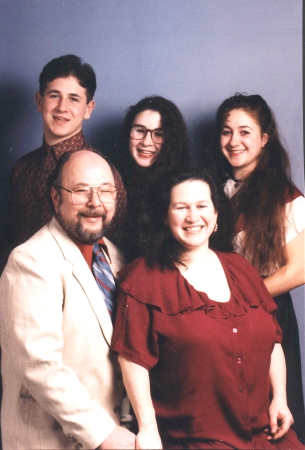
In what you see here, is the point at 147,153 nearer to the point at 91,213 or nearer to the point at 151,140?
the point at 151,140

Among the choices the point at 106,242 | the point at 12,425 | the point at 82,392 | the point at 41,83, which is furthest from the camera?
the point at 41,83

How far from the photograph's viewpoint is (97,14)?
2.78m

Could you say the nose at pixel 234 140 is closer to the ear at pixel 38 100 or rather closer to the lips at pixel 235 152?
the lips at pixel 235 152

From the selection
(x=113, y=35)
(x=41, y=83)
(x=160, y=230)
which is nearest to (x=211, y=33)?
(x=113, y=35)

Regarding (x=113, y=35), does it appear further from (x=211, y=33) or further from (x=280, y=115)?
(x=280, y=115)

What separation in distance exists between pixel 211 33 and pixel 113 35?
47cm

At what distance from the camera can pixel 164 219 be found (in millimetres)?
2352

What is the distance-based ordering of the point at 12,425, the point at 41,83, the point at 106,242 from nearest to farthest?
the point at 12,425 → the point at 106,242 → the point at 41,83

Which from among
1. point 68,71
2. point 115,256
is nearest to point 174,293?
point 115,256

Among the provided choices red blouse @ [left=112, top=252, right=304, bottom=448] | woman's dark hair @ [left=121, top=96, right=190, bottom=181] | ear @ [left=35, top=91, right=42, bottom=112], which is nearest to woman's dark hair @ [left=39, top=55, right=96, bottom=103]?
ear @ [left=35, top=91, right=42, bottom=112]

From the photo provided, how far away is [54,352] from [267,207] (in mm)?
1181

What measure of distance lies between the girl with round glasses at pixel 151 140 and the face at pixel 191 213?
1.52 feet

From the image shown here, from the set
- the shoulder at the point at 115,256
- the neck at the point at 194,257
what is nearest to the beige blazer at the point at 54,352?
the shoulder at the point at 115,256

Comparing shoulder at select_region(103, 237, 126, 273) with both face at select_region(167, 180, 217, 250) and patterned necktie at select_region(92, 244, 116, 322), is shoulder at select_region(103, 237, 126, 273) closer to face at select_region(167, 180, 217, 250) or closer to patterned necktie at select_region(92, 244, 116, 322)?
patterned necktie at select_region(92, 244, 116, 322)
